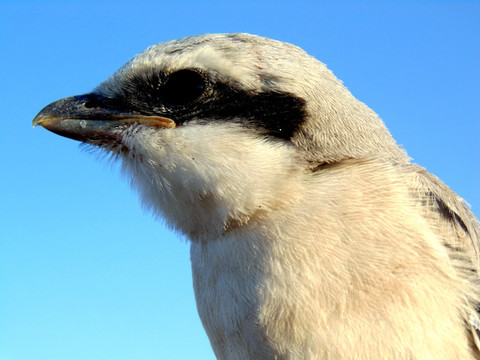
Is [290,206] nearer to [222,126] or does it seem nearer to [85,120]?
[222,126]

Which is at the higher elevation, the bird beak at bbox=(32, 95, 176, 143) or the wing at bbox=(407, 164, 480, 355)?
the bird beak at bbox=(32, 95, 176, 143)

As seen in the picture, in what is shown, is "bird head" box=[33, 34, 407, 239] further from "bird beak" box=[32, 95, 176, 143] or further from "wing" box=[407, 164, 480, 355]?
"wing" box=[407, 164, 480, 355]

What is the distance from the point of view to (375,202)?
2918 millimetres

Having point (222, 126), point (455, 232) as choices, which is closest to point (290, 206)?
point (222, 126)

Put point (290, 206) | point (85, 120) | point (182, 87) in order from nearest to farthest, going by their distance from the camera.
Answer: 1. point (290, 206)
2. point (182, 87)
3. point (85, 120)

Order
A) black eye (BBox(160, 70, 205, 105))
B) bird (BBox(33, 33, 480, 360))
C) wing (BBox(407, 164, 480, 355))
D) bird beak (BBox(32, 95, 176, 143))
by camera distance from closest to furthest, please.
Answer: bird (BBox(33, 33, 480, 360)), wing (BBox(407, 164, 480, 355)), black eye (BBox(160, 70, 205, 105)), bird beak (BBox(32, 95, 176, 143))

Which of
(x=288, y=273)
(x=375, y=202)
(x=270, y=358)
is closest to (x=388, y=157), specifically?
(x=375, y=202)

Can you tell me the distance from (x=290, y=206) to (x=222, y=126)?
1.85 ft

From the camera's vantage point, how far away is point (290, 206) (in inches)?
115

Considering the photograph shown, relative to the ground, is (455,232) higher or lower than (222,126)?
lower

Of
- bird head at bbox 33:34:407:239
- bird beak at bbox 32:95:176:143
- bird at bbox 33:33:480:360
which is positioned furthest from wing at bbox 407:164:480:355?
bird beak at bbox 32:95:176:143

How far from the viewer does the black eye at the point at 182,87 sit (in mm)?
3234

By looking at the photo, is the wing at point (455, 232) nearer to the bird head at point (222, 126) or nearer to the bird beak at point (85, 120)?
the bird head at point (222, 126)

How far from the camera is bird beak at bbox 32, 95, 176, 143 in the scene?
11.3ft
